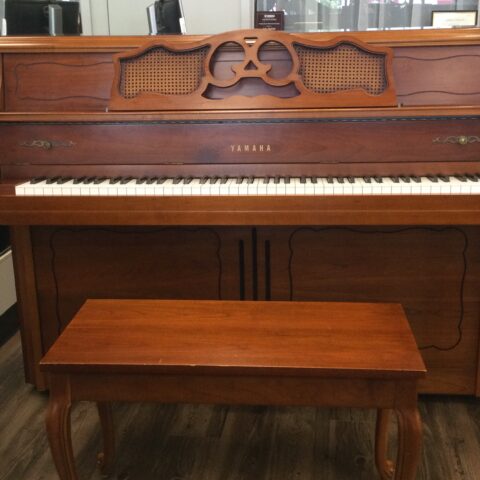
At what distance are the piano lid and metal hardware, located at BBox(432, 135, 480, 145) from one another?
0.20 meters

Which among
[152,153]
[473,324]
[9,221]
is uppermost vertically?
[152,153]

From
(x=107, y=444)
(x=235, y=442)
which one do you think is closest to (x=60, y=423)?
(x=107, y=444)

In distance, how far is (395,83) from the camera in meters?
2.08

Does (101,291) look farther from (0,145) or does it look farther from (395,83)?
(395,83)

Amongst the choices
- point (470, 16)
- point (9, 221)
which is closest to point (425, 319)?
point (9, 221)

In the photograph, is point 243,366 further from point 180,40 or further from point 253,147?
point 180,40

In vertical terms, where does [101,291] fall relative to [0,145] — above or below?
below

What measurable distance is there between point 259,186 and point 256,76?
0.38 meters

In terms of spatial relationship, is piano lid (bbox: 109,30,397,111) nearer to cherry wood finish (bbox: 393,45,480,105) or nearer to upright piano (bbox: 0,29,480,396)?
upright piano (bbox: 0,29,480,396)

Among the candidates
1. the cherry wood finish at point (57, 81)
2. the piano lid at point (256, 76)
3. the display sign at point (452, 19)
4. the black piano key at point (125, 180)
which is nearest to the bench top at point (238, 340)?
the black piano key at point (125, 180)

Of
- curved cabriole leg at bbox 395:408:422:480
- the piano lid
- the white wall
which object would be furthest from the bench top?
the white wall

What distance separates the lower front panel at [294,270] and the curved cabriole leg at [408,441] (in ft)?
2.59

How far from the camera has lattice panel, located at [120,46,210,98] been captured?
2.04 metres

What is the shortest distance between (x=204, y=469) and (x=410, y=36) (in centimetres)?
159
